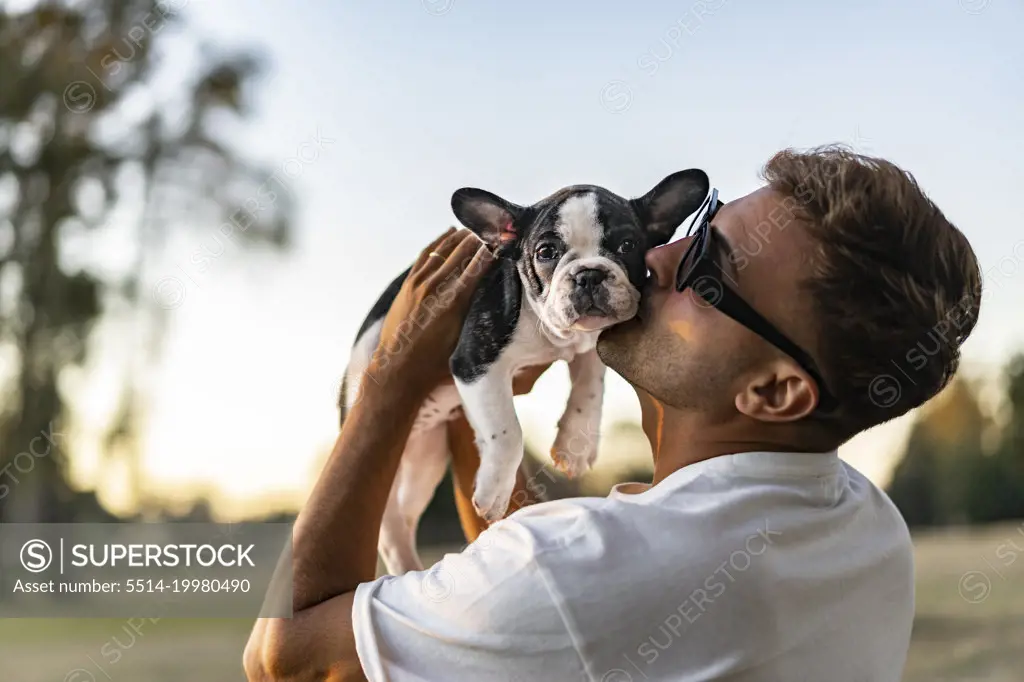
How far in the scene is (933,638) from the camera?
2.89 m

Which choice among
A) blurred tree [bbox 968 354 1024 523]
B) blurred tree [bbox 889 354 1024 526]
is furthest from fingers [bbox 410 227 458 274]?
blurred tree [bbox 968 354 1024 523]

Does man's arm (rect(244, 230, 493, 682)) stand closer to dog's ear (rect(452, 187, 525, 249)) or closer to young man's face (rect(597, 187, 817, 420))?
dog's ear (rect(452, 187, 525, 249))

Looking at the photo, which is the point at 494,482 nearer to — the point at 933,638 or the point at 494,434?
the point at 494,434

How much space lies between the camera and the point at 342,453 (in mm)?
1003

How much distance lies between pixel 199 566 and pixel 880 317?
105 cm

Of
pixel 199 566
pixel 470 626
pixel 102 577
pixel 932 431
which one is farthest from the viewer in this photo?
pixel 932 431

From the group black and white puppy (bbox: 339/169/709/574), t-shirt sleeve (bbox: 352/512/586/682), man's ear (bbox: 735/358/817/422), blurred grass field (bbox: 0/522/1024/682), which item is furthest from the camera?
blurred grass field (bbox: 0/522/1024/682)

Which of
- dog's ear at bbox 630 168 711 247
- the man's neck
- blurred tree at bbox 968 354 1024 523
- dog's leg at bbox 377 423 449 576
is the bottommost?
blurred tree at bbox 968 354 1024 523

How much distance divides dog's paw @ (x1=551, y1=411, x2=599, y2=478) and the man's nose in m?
0.33

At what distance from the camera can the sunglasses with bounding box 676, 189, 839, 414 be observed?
87 centimetres

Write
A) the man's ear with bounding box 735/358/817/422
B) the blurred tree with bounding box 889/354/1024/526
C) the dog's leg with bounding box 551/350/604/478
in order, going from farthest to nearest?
the blurred tree with bounding box 889/354/1024/526
the dog's leg with bounding box 551/350/604/478
the man's ear with bounding box 735/358/817/422

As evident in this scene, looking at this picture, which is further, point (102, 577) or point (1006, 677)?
point (1006, 677)

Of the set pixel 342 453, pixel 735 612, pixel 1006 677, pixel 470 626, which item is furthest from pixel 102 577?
pixel 1006 677

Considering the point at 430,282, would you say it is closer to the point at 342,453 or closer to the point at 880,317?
the point at 342,453
